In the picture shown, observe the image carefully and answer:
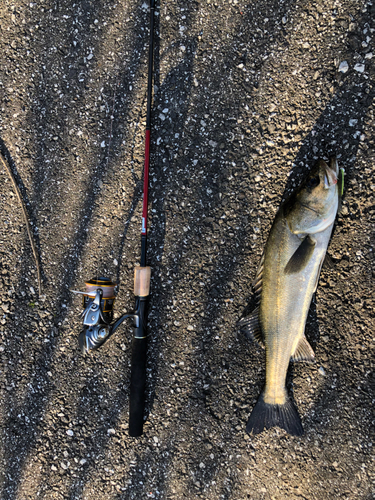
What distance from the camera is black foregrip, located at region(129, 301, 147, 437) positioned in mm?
2396

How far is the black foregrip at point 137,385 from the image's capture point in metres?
2.40

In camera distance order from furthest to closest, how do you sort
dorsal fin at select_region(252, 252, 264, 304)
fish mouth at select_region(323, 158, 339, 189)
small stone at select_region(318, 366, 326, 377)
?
small stone at select_region(318, 366, 326, 377) → dorsal fin at select_region(252, 252, 264, 304) → fish mouth at select_region(323, 158, 339, 189)

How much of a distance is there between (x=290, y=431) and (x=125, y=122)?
2.89 meters

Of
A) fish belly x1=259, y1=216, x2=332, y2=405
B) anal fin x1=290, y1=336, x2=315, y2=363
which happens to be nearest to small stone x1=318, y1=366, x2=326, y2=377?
anal fin x1=290, y1=336, x2=315, y2=363

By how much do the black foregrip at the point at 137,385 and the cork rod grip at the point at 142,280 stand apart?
267 millimetres

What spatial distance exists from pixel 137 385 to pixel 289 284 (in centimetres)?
146

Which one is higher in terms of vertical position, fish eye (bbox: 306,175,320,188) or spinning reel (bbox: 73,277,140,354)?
fish eye (bbox: 306,175,320,188)

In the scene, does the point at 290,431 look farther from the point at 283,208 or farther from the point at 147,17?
the point at 147,17

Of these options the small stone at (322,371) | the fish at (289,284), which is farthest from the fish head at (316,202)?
the small stone at (322,371)

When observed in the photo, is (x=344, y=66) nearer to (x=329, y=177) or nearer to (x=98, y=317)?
(x=329, y=177)

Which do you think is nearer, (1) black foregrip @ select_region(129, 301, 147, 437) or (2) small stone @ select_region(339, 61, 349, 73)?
(2) small stone @ select_region(339, 61, 349, 73)

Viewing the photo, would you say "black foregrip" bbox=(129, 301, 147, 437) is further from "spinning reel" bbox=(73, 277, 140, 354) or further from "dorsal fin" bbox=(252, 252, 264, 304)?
"dorsal fin" bbox=(252, 252, 264, 304)

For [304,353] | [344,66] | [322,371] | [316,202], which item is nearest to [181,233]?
[316,202]

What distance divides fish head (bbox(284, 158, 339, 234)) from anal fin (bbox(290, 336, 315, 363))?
2.85ft
